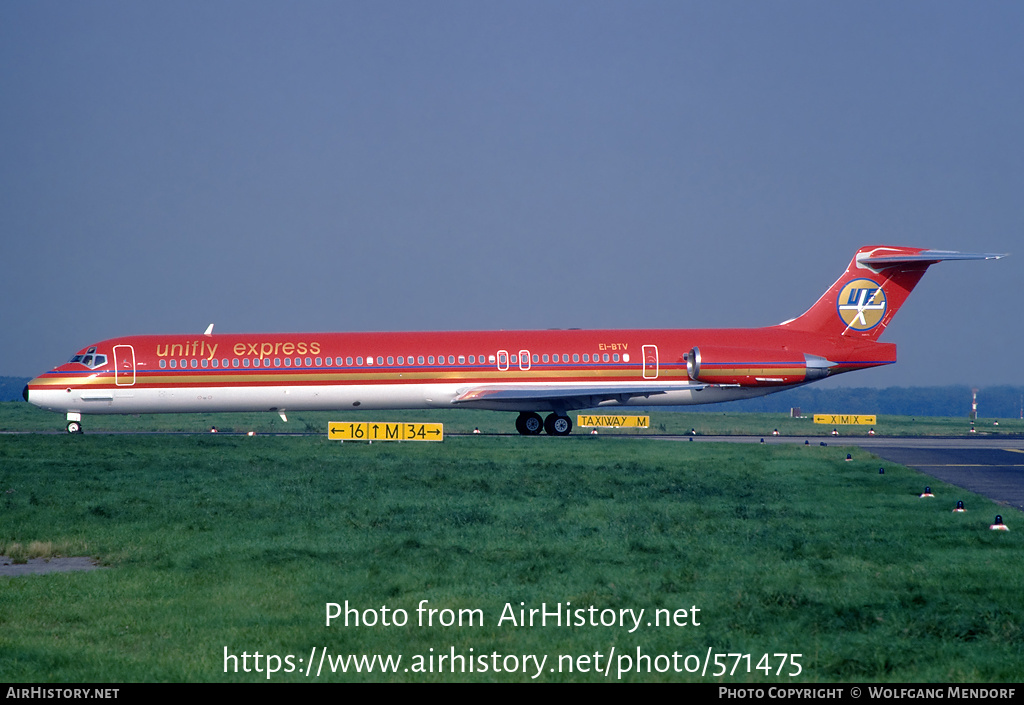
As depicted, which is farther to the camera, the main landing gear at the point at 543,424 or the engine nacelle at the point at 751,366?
the main landing gear at the point at 543,424

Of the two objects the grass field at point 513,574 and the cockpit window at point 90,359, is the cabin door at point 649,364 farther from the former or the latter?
the cockpit window at point 90,359

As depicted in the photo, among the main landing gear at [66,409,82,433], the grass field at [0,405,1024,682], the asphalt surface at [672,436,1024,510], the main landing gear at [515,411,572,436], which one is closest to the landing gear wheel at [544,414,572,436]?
the main landing gear at [515,411,572,436]

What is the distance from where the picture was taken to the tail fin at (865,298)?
136ft

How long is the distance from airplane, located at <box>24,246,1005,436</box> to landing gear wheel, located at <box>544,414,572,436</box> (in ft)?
0.17

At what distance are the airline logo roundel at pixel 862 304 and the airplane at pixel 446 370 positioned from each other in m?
1.11

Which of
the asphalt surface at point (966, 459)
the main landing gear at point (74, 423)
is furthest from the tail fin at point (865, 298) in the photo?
the main landing gear at point (74, 423)

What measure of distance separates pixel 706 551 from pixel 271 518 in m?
7.46

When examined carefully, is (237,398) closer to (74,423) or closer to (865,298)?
(74,423)

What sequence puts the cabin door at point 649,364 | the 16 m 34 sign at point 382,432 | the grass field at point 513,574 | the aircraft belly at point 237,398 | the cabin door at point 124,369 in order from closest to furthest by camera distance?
the grass field at point 513,574 → the 16 m 34 sign at point 382,432 → the cabin door at point 124,369 → the aircraft belly at point 237,398 → the cabin door at point 649,364

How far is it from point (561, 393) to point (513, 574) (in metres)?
25.6

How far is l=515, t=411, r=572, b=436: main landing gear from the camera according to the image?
39.9m
